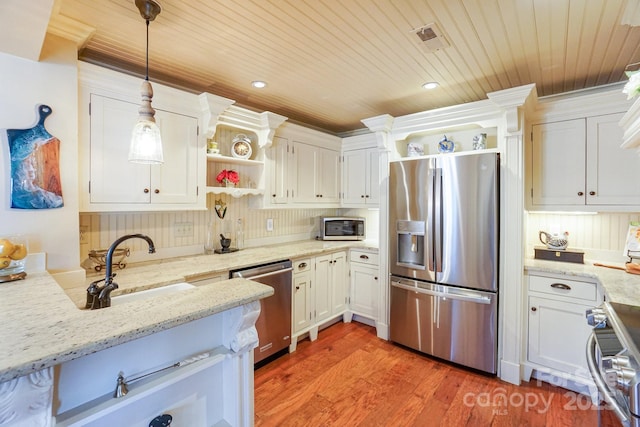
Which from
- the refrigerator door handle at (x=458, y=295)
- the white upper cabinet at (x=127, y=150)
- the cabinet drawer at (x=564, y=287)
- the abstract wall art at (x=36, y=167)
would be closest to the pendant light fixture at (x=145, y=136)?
the abstract wall art at (x=36, y=167)

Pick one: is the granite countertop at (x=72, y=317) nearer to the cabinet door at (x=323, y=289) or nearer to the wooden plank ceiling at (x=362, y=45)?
the wooden plank ceiling at (x=362, y=45)

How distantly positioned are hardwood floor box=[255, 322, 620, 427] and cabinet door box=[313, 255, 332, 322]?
0.44 metres

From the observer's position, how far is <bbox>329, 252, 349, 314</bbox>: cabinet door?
3.33 metres

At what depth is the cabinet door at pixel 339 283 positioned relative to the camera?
3.33m

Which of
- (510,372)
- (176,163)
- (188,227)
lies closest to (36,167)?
(176,163)

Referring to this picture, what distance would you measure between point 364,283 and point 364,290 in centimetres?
8

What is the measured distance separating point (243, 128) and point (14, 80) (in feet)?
5.03

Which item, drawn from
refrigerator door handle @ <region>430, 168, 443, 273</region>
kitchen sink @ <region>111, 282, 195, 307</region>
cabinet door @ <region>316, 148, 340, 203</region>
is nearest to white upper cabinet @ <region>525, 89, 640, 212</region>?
refrigerator door handle @ <region>430, 168, 443, 273</region>

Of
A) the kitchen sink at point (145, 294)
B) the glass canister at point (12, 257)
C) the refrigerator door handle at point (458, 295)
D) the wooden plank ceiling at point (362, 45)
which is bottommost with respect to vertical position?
the refrigerator door handle at point (458, 295)

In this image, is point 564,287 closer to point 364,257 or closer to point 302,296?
point 364,257

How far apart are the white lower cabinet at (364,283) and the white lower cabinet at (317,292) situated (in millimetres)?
86

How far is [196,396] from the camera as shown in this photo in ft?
3.65

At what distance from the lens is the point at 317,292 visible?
3.13 metres

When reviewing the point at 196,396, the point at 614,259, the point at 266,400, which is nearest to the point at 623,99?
the point at 614,259
